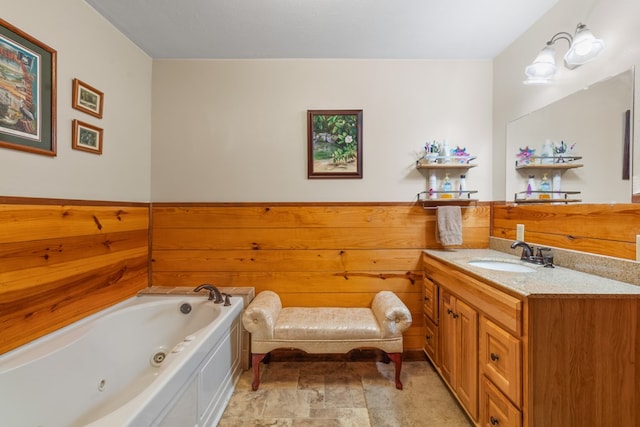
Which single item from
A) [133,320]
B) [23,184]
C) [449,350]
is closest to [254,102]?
[23,184]

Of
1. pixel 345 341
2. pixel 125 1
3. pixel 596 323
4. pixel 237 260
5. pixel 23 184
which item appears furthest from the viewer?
pixel 237 260

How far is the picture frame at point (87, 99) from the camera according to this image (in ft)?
5.39

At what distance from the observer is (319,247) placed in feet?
7.47

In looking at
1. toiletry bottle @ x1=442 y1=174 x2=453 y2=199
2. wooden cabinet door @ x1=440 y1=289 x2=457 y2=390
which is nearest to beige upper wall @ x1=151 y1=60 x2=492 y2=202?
toiletry bottle @ x1=442 y1=174 x2=453 y2=199

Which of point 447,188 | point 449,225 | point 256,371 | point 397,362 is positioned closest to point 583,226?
point 449,225

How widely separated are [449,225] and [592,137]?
98 centimetres

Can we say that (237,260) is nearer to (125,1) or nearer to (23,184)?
(23,184)

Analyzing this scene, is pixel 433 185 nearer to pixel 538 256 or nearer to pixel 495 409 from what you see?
pixel 538 256

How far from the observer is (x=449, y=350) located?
175cm

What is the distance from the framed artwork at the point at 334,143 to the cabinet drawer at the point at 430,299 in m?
1.06

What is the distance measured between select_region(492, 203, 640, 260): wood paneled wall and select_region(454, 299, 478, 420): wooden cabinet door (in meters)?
0.75

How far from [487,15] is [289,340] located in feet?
8.48

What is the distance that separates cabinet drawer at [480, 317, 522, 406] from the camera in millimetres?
1130

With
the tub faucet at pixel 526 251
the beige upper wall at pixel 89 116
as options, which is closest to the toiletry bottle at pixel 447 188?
the tub faucet at pixel 526 251
